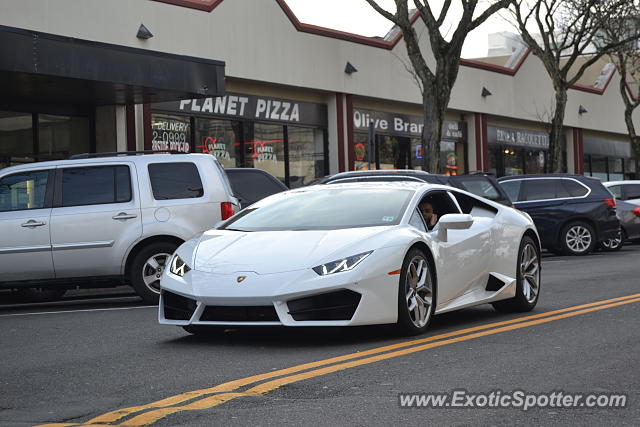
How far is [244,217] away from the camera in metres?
9.56

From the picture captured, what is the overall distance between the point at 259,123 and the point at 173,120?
11.6ft

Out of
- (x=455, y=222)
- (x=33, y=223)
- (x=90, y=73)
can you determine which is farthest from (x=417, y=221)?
(x=90, y=73)

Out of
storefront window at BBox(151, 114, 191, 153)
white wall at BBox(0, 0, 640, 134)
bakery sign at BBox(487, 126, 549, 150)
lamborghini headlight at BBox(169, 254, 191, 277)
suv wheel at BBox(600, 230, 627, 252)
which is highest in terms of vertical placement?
white wall at BBox(0, 0, 640, 134)

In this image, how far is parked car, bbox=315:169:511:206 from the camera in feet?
53.7

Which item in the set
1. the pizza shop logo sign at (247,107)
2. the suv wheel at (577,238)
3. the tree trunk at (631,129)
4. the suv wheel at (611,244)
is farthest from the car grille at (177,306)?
the tree trunk at (631,129)

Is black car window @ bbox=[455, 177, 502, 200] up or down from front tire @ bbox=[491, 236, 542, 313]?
up

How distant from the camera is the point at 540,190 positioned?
75.9ft

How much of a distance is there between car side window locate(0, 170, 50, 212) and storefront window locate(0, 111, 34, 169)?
9554 millimetres

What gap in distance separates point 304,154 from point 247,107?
3.09m

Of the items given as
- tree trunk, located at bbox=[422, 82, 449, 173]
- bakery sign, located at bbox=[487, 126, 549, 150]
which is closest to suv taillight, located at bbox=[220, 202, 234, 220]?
tree trunk, located at bbox=[422, 82, 449, 173]

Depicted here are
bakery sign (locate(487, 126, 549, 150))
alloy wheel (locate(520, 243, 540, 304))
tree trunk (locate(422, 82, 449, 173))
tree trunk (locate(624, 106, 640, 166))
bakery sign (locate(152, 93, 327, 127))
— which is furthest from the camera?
tree trunk (locate(624, 106, 640, 166))

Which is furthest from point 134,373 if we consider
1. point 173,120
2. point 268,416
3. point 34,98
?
point 173,120

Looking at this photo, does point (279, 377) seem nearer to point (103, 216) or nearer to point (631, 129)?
point (103, 216)

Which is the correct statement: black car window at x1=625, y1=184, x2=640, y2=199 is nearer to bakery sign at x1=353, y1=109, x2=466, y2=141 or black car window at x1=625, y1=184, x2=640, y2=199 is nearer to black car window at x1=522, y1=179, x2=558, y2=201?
black car window at x1=522, y1=179, x2=558, y2=201
